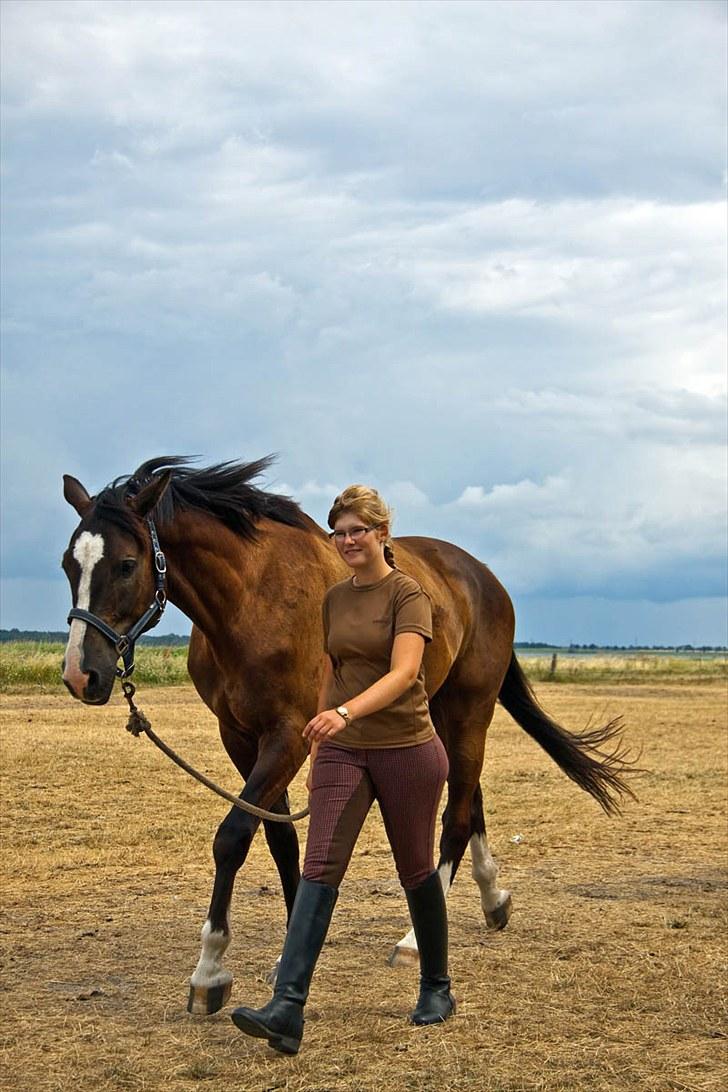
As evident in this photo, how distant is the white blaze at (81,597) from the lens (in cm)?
498

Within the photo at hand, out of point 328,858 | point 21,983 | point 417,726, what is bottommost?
point 21,983

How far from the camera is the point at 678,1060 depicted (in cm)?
481

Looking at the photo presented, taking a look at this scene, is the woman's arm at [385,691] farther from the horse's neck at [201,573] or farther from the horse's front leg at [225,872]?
the horse's neck at [201,573]

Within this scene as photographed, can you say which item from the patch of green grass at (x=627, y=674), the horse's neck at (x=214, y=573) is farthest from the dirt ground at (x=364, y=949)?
the patch of green grass at (x=627, y=674)

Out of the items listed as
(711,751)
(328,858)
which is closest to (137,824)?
(328,858)

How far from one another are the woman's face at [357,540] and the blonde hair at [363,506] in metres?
0.02

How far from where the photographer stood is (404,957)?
6402 mm

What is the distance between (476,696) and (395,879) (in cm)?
185

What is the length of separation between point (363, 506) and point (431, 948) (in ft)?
6.07

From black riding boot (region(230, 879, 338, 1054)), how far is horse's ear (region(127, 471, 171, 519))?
1.73 meters

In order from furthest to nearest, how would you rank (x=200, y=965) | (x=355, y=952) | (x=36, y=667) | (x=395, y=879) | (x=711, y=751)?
(x=36, y=667), (x=711, y=751), (x=395, y=879), (x=355, y=952), (x=200, y=965)

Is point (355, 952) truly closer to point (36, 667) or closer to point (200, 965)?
point (200, 965)

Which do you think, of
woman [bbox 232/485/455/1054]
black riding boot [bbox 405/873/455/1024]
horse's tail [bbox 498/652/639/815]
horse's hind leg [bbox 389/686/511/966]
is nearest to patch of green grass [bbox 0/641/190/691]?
horse's tail [bbox 498/652/639/815]

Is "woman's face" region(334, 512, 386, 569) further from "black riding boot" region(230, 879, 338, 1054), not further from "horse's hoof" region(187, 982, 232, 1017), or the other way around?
"horse's hoof" region(187, 982, 232, 1017)
